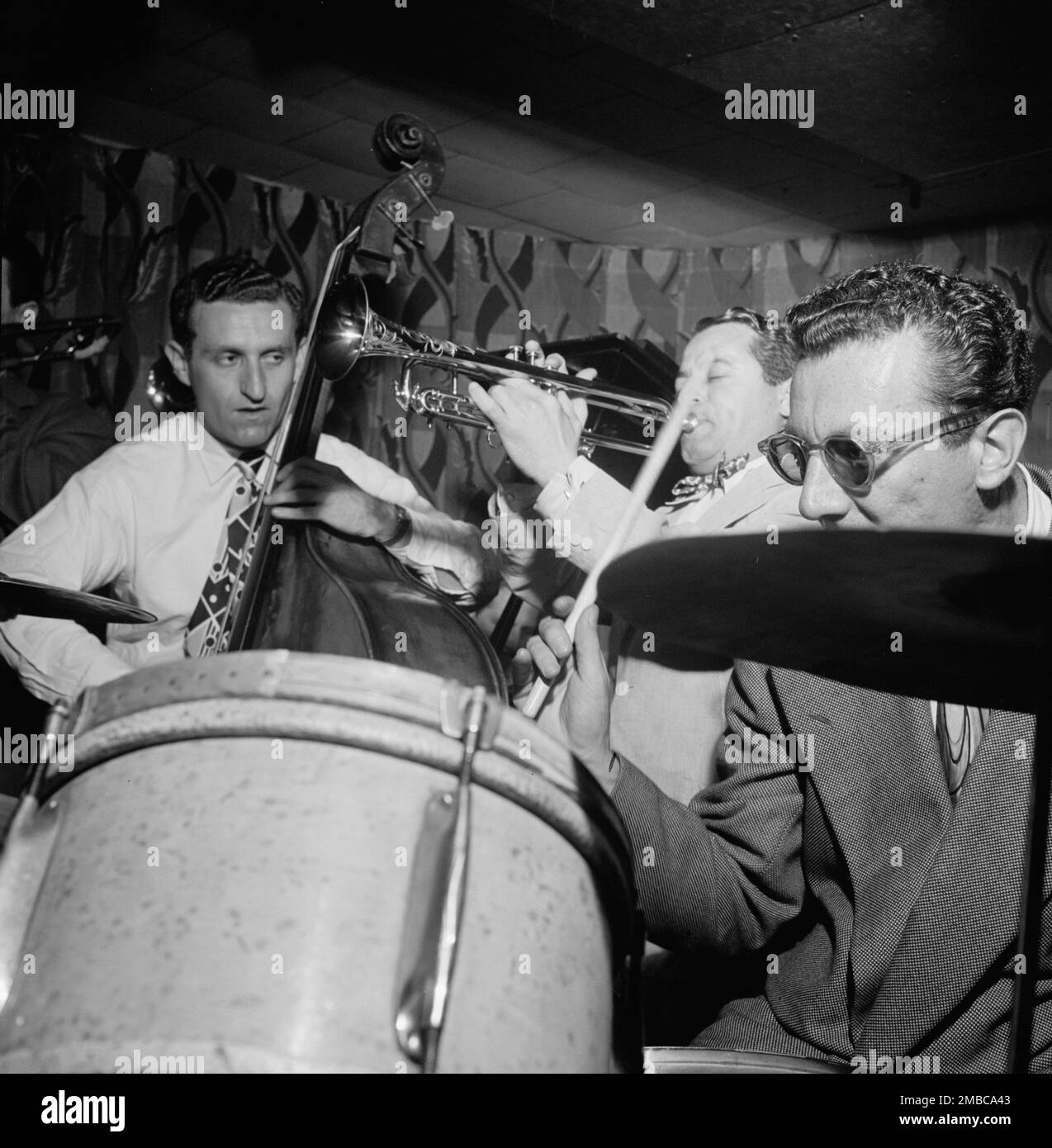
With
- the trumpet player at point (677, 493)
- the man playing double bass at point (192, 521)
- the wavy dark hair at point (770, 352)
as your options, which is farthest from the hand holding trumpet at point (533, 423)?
the wavy dark hair at point (770, 352)

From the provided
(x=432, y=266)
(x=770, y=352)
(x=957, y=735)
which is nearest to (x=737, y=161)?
(x=432, y=266)

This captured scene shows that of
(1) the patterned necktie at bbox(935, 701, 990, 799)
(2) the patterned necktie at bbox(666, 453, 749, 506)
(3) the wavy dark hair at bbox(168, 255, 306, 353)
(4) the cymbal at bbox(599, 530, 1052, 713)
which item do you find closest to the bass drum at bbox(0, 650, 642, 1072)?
(4) the cymbal at bbox(599, 530, 1052, 713)

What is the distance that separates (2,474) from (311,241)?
164cm

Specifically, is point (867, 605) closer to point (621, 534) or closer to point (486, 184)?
point (621, 534)

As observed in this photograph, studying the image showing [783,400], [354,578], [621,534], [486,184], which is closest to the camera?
[621,534]

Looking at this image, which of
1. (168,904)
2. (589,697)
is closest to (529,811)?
(168,904)

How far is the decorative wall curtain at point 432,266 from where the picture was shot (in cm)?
371

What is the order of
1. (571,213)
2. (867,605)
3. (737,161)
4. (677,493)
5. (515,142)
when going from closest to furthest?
(867,605), (677,493), (515,142), (737,161), (571,213)

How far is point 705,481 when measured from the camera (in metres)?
2.63

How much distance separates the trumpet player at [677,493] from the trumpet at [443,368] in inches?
2.1

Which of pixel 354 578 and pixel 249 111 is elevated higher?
pixel 249 111

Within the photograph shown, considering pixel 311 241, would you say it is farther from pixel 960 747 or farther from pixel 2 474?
pixel 960 747

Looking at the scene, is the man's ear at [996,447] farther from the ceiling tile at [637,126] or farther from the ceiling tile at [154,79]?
the ceiling tile at [154,79]

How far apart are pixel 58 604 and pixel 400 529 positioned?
4.28 ft
